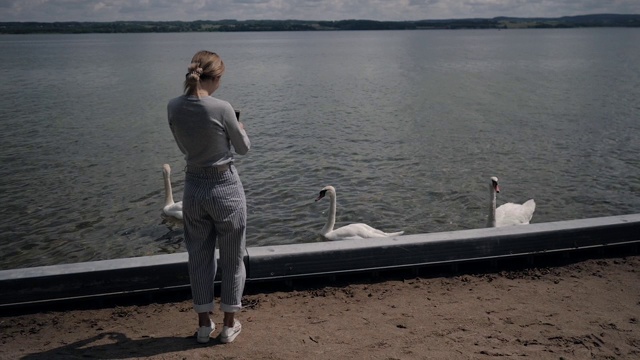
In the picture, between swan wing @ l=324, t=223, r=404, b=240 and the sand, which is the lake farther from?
the sand

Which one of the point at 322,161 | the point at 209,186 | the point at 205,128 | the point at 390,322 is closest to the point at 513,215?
the point at 390,322

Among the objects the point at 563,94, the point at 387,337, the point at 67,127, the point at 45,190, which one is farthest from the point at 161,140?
the point at 563,94

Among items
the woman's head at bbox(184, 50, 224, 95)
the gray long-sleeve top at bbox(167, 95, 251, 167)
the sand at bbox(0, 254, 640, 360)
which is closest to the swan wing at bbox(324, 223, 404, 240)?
the sand at bbox(0, 254, 640, 360)

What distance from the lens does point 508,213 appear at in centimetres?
1062

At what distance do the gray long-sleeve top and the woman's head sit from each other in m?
0.09

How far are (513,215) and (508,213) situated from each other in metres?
0.10

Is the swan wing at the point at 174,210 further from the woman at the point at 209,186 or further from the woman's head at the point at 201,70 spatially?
the woman's head at the point at 201,70

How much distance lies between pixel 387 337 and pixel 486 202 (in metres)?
8.05

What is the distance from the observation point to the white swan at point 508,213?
32.2ft

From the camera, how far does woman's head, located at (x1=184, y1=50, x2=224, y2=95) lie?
452 cm

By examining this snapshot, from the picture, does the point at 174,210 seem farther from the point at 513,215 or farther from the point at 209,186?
the point at 209,186

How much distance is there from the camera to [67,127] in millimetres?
21656

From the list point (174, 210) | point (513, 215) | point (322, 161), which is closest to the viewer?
point (513, 215)

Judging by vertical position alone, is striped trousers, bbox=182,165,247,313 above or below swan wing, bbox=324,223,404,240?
above
